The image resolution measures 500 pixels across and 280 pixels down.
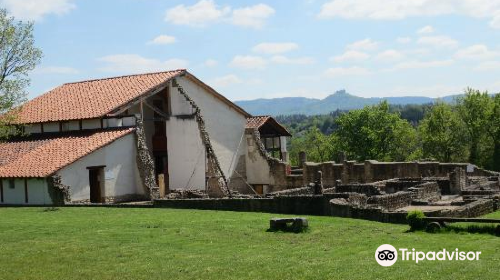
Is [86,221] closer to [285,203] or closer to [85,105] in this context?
[285,203]

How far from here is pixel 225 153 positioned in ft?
164

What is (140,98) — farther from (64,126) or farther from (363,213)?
(363,213)

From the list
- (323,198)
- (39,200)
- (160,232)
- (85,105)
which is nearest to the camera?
(160,232)

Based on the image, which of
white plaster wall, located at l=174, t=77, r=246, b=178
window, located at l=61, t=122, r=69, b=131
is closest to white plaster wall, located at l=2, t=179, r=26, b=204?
window, located at l=61, t=122, r=69, b=131

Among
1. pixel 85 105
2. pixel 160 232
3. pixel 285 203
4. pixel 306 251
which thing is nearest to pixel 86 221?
pixel 160 232

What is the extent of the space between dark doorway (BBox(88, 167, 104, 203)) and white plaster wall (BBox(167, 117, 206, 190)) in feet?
27.1

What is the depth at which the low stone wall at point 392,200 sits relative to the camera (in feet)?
92.3

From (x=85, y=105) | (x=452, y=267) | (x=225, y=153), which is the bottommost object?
(x=452, y=267)

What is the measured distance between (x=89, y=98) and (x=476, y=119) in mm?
49675

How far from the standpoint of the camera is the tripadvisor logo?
43.4 ft

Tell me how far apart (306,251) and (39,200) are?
870 inches

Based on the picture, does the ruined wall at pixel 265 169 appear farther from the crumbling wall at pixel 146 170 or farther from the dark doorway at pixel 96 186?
the dark doorway at pixel 96 186

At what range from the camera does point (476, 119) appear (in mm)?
76062

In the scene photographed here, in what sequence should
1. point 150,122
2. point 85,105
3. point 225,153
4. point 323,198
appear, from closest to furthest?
point 323,198 < point 85,105 < point 150,122 < point 225,153
